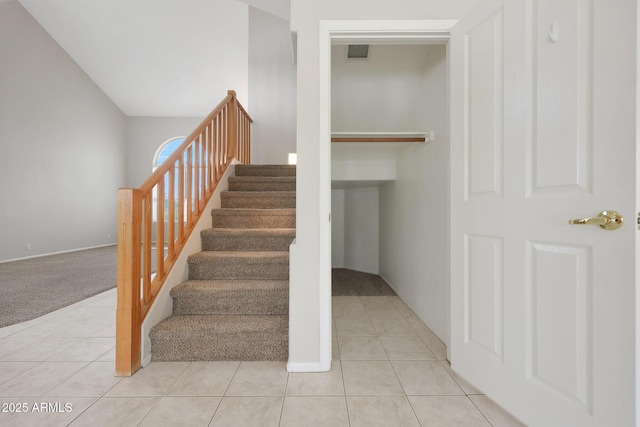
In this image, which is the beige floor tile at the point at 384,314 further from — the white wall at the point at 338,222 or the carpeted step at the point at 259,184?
the white wall at the point at 338,222

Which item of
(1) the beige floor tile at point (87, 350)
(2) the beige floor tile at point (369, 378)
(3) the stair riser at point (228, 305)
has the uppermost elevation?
(3) the stair riser at point (228, 305)

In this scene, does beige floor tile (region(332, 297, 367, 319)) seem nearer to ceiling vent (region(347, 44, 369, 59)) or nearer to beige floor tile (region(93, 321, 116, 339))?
beige floor tile (region(93, 321, 116, 339))

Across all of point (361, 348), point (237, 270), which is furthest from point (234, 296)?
point (361, 348)

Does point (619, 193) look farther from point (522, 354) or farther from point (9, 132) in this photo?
point (9, 132)

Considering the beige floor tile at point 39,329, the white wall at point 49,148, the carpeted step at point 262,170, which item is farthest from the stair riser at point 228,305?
the white wall at point 49,148

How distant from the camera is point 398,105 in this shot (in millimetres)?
2717

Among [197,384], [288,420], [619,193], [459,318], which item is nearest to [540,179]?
[619,193]

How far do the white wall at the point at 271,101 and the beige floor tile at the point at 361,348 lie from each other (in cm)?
414

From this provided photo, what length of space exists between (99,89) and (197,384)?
307 inches

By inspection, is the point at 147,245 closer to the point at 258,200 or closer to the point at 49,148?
the point at 258,200

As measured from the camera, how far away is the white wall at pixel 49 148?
491 cm

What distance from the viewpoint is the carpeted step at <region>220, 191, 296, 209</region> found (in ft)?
10.5

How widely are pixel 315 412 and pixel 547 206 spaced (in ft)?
4.34

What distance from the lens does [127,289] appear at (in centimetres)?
166
